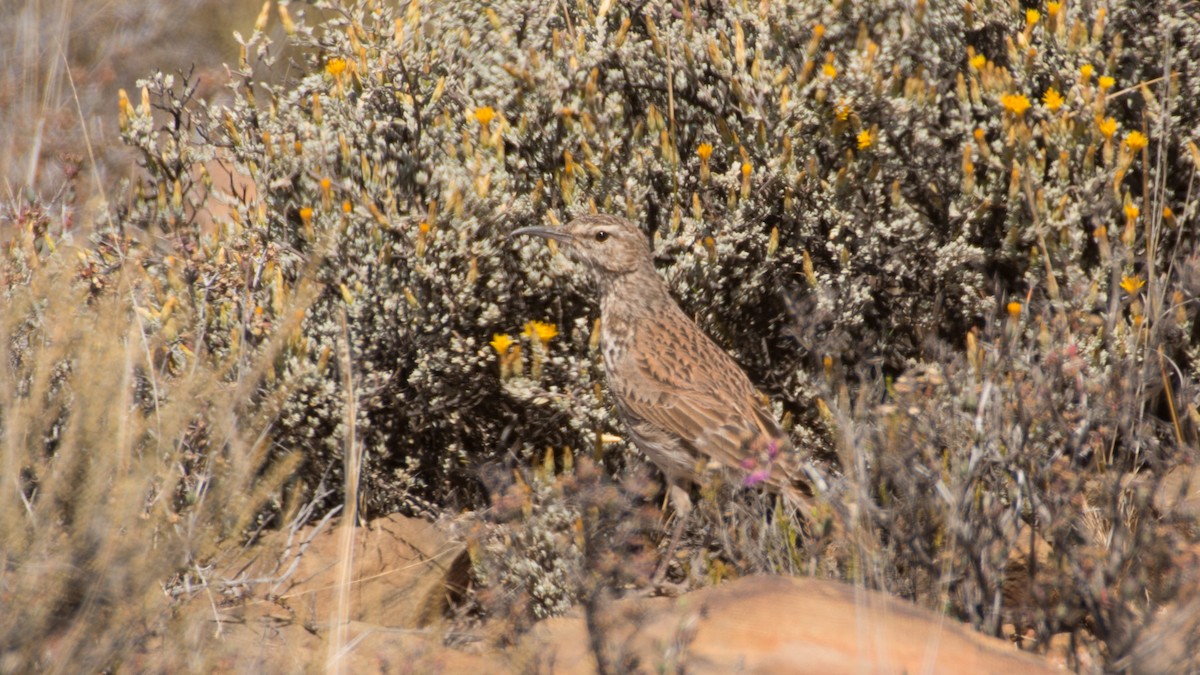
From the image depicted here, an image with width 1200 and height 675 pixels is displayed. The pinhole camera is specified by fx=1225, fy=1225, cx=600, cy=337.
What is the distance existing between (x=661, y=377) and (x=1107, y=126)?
6.99 ft

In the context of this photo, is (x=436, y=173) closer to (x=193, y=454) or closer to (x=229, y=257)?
(x=229, y=257)

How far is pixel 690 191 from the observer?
560 cm

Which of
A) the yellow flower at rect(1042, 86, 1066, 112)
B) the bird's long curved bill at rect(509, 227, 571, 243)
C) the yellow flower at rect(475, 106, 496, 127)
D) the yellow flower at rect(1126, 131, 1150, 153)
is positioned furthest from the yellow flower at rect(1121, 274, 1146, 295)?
the yellow flower at rect(475, 106, 496, 127)

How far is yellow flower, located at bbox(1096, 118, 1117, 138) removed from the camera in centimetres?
506

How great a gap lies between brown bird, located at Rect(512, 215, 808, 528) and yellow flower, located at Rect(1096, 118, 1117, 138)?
5.97 feet

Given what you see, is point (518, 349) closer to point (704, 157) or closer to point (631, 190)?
point (631, 190)

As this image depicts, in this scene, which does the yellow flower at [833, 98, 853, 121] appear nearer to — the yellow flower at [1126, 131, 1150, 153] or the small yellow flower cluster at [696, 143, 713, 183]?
the small yellow flower cluster at [696, 143, 713, 183]

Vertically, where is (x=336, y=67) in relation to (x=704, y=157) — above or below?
above

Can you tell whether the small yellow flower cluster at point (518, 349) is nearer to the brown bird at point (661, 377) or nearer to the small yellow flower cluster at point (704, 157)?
the brown bird at point (661, 377)

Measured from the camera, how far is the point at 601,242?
5363 mm

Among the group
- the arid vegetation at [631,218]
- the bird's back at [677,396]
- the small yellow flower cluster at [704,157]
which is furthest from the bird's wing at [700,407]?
the small yellow flower cluster at [704,157]

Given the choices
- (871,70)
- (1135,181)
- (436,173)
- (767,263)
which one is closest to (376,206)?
(436,173)

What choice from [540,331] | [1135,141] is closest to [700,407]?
[540,331]

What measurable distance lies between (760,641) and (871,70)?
2.92 metres
